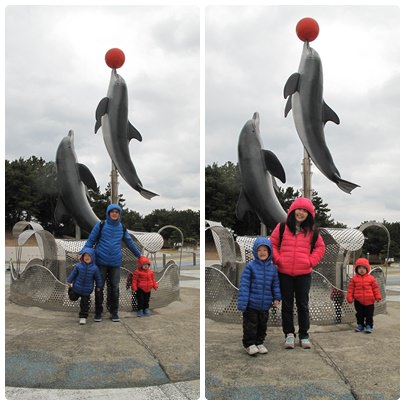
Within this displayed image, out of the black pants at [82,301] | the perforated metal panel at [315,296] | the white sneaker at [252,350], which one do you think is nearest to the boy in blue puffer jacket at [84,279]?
the black pants at [82,301]

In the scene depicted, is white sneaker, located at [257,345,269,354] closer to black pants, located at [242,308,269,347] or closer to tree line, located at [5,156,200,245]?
black pants, located at [242,308,269,347]

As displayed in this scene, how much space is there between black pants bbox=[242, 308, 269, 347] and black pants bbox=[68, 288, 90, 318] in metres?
1.73

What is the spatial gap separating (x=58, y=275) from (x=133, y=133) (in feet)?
6.96

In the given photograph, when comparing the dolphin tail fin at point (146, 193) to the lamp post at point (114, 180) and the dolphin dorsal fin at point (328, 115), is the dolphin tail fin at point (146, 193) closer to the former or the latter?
the lamp post at point (114, 180)

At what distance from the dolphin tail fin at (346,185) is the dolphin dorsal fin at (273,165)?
0.64m

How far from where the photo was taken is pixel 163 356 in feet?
11.3

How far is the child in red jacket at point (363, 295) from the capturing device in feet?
13.7

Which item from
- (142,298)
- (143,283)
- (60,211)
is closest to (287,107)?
(143,283)

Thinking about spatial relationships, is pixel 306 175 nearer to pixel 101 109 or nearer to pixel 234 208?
pixel 234 208

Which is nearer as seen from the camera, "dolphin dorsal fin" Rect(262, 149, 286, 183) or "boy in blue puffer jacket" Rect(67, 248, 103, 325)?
"boy in blue puffer jacket" Rect(67, 248, 103, 325)

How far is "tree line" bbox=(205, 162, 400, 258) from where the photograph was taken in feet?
13.9

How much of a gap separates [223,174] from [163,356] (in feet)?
5.94

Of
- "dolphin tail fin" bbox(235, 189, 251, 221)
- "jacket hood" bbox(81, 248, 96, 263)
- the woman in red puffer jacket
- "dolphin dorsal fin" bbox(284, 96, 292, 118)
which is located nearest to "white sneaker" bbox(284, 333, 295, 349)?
the woman in red puffer jacket


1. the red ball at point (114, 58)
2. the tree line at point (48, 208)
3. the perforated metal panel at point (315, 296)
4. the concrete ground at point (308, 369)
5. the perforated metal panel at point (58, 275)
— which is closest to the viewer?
the concrete ground at point (308, 369)
